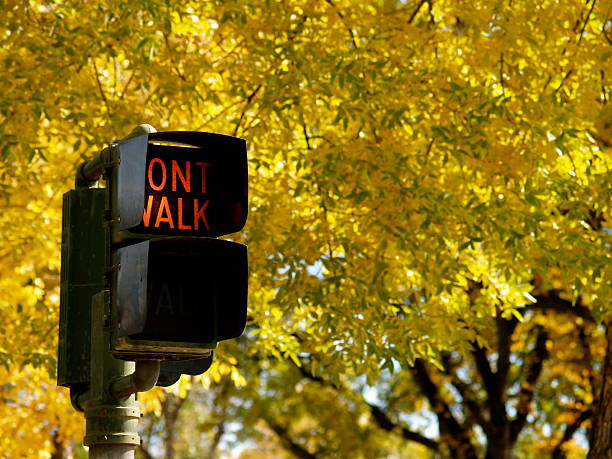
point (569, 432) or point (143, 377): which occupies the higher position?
point (569, 432)

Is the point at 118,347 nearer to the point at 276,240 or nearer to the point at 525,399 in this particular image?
the point at 276,240

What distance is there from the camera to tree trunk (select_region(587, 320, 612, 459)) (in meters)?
11.1

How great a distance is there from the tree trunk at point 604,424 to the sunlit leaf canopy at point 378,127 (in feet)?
4.23

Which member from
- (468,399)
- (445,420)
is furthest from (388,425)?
(468,399)

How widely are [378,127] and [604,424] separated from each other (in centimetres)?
406

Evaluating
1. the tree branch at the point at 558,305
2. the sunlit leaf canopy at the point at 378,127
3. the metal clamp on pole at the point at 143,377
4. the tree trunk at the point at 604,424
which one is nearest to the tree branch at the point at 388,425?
the tree branch at the point at 558,305

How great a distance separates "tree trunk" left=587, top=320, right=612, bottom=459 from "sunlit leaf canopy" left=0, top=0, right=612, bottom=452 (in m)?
1.29

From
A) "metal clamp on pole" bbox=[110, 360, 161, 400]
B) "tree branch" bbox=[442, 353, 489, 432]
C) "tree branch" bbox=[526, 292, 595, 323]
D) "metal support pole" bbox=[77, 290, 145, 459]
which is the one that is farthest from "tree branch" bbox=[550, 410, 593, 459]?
"metal clamp on pole" bbox=[110, 360, 161, 400]

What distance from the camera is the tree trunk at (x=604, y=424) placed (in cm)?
1108

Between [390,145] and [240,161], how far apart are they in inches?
256

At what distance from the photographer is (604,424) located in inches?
443

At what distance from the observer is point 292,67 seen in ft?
32.4

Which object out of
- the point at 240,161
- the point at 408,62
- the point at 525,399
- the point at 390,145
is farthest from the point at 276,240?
the point at 525,399

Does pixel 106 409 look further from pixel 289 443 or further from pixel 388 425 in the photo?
pixel 289 443
